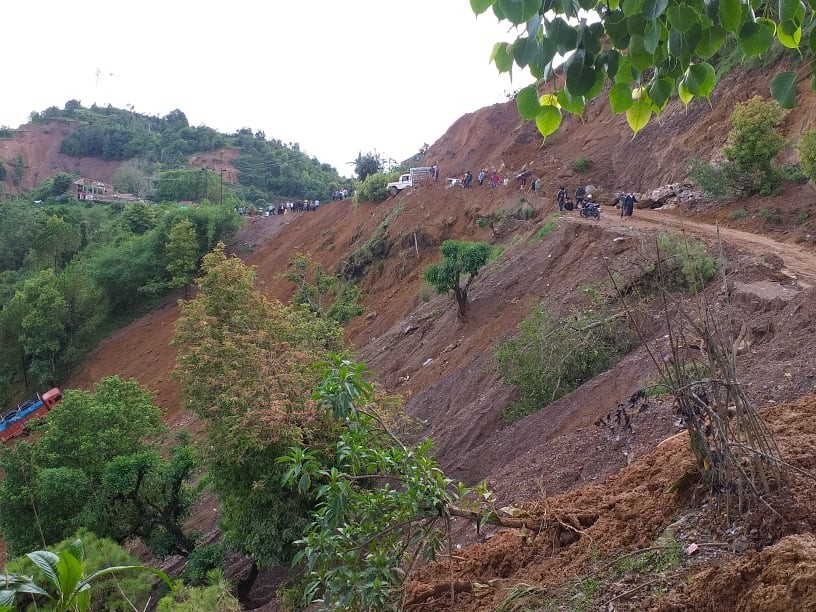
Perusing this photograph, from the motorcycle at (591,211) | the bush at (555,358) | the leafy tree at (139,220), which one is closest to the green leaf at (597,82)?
the bush at (555,358)

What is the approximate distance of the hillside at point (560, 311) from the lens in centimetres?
312

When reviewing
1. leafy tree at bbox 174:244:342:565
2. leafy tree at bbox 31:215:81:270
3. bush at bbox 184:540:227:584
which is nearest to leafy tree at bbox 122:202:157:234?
leafy tree at bbox 31:215:81:270

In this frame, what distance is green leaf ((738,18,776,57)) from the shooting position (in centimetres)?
178

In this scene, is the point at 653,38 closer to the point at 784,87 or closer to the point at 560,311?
the point at 784,87

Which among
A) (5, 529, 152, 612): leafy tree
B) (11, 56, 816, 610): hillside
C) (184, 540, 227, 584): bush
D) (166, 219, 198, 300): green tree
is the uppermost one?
(166, 219, 198, 300): green tree

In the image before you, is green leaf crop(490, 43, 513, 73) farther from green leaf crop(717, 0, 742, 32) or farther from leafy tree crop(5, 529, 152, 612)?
leafy tree crop(5, 529, 152, 612)

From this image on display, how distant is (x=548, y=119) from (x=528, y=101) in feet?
0.36

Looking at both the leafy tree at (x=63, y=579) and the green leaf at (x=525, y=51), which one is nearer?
the green leaf at (x=525, y=51)

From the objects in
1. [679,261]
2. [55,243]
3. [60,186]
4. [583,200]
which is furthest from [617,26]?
[60,186]

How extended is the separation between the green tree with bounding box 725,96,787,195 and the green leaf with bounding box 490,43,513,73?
742 inches

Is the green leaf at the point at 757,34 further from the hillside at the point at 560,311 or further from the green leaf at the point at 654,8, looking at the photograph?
the hillside at the point at 560,311

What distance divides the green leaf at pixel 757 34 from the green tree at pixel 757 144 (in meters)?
18.4

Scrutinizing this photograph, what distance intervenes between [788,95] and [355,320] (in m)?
25.7

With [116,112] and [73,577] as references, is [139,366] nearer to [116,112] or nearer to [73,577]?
[73,577]
